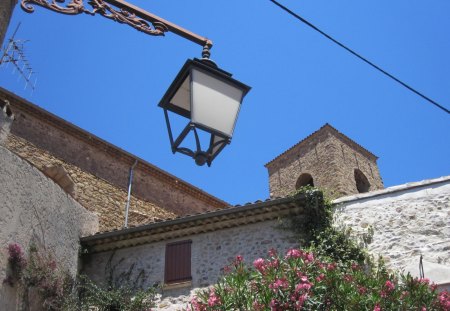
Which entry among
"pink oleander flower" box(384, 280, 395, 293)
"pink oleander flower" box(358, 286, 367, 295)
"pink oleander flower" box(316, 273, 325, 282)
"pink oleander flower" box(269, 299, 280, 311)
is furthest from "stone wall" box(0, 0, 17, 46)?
"pink oleander flower" box(384, 280, 395, 293)

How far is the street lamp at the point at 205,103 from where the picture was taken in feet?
12.4

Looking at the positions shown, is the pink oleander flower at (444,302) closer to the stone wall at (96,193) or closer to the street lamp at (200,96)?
the street lamp at (200,96)

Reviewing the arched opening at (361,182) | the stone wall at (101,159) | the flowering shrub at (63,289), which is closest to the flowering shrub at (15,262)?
the flowering shrub at (63,289)

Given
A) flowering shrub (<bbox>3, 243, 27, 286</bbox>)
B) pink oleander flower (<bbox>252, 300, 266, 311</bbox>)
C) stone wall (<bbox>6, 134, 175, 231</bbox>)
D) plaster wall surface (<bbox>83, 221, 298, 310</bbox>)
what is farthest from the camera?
stone wall (<bbox>6, 134, 175, 231</bbox>)

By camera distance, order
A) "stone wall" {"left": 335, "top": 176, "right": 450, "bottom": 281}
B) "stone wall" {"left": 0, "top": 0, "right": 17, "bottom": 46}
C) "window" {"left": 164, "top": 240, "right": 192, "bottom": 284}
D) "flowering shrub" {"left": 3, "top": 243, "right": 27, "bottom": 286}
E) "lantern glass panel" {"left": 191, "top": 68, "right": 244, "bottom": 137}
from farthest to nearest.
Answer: "window" {"left": 164, "top": 240, "right": 192, "bottom": 284}, "stone wall" {"left": 335, "top": 176, "right": 450, "bottom": 281}, "flowering shrub" {"left": 3, "top": 243, "right": 27, "bottom": 286}, "stone wall" {"left": 0, "top": 0, "right": 17, "bottom": 46}, "lantern glass panel" {"left": 191, "top": 68, "right": 244, "bottom": 137}

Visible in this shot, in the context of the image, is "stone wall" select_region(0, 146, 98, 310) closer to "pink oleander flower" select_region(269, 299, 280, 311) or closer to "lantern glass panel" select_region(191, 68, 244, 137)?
"pink oleander flower" select_region(269, 299, 280, 311)

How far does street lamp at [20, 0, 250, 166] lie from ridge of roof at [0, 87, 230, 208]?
14.0 metres

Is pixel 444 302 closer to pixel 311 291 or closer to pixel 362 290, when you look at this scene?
pixel 362 290

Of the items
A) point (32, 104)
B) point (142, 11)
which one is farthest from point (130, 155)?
point (142, 11)

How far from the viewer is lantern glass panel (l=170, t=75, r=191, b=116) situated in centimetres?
391

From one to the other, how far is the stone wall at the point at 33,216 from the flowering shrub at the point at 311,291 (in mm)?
4078

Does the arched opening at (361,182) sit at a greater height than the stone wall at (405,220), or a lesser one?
greater

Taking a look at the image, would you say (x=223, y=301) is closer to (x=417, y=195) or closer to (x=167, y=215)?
(x=417, y=195)

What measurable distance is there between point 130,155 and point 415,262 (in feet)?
34.8
